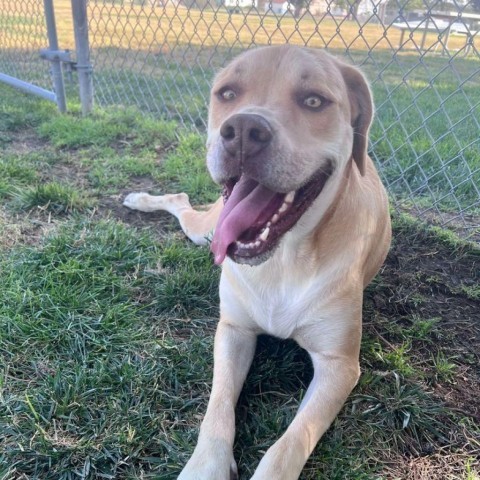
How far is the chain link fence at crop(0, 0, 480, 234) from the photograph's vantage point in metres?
3.75

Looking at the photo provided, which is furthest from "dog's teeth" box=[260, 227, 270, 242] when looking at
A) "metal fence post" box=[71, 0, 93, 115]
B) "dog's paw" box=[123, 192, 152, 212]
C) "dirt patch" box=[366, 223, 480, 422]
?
"metal fence post" box=[71, 0, 93, 115]

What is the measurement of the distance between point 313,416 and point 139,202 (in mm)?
2156

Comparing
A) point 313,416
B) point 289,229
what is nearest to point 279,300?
point 289,229

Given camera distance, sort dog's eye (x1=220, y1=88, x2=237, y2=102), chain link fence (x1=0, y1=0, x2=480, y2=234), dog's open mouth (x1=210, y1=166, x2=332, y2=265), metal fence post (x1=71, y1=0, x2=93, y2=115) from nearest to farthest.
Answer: dog's open mouth (x1=210, y1=166, x2=332, y2=265) → dog's eye (x1=220, y1=88, x2=237, y2=102) → chain link fence (x1=0, y1=0, x2=480, y2=234) → metal fence post (x1=71, y1=0, x2=93, y2=115)

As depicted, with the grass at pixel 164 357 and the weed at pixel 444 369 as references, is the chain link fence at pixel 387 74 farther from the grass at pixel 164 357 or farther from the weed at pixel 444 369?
the weed at pixel 444 369

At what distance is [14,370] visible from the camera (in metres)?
2.12

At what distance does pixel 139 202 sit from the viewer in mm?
3607

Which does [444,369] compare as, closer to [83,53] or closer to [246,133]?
[246,133]

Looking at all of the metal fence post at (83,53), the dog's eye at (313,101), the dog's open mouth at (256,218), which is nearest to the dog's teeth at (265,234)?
the dog's open mouth at (256,218)

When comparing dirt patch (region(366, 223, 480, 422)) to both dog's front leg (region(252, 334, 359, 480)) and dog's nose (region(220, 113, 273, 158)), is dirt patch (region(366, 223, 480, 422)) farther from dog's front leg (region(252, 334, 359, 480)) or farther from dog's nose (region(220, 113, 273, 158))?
dog's nose (region(220, 113, 273, 158))

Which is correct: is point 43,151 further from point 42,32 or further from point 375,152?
point 42,32

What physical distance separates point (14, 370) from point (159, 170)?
2464 millimetres

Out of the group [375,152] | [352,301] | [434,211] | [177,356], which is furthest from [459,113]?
[177,356]

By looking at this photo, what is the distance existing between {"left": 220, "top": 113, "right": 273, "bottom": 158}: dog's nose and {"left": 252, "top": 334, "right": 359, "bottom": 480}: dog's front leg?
88 cm
